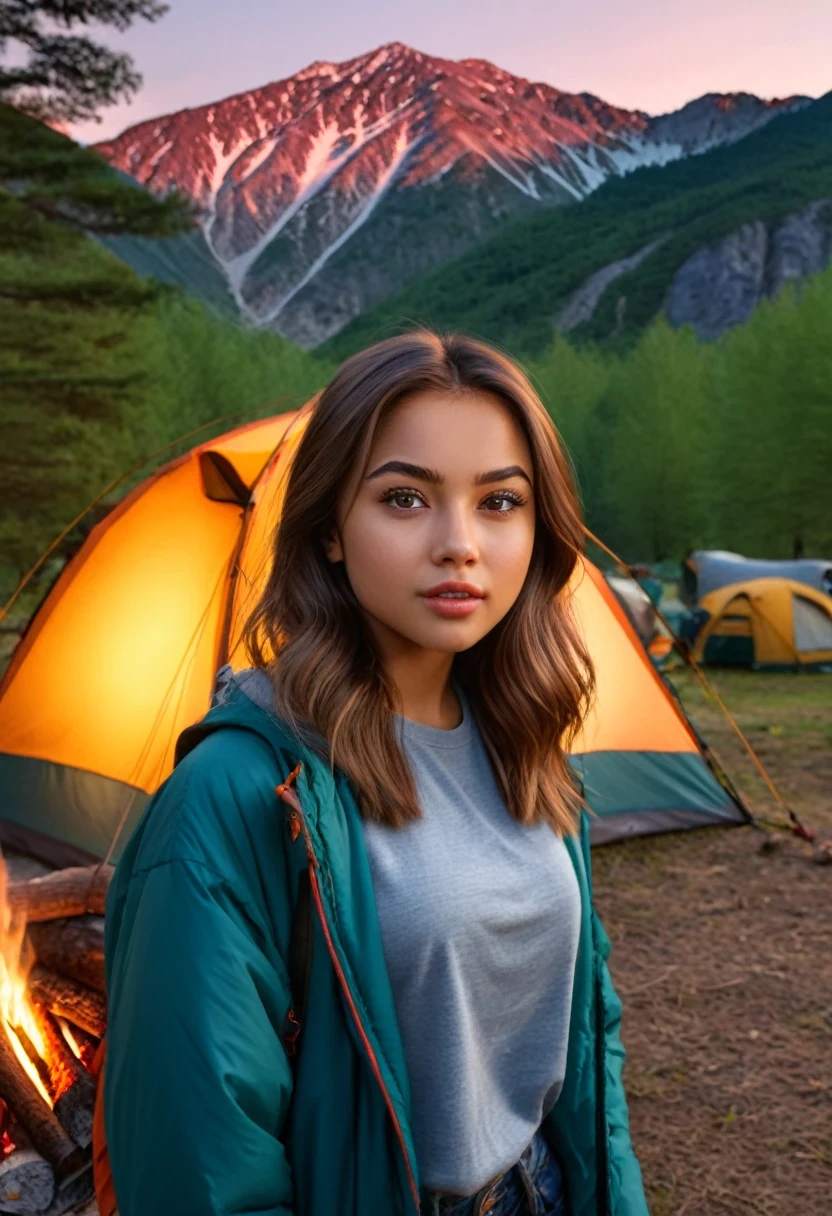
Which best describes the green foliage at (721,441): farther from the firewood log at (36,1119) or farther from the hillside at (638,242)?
the hillside at (638,242)

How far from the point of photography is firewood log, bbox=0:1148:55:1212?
2.55m

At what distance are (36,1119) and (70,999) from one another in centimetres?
45

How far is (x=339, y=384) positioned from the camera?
4.03 ft

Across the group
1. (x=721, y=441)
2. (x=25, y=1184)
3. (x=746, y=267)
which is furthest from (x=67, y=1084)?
(x=746, y=267)

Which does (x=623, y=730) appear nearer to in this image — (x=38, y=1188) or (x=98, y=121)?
(x=38, y=1188)

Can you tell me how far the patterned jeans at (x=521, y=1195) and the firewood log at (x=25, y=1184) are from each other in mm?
1760

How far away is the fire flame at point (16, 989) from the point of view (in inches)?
109

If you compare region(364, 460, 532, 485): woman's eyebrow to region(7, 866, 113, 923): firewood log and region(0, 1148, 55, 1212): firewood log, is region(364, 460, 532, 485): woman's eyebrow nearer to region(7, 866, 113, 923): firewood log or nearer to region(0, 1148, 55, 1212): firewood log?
region(0, 1148, 55, 1212): firewood log

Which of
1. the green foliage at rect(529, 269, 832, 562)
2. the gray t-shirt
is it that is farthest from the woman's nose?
the green foliage at rect(529, 269, 832, 562)

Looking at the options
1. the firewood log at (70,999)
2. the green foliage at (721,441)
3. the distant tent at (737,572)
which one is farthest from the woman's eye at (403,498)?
the green foliage at (721,441)

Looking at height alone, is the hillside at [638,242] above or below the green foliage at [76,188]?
above

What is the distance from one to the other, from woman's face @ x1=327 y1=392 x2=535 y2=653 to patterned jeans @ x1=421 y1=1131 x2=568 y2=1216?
2.24 ft

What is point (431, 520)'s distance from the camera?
119cm

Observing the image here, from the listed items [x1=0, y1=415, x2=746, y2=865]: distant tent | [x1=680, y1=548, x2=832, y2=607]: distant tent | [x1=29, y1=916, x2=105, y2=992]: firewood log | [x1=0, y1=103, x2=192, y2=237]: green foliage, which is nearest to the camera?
[x1=29, y1=916, x2=105, y2=992]: firewood log
